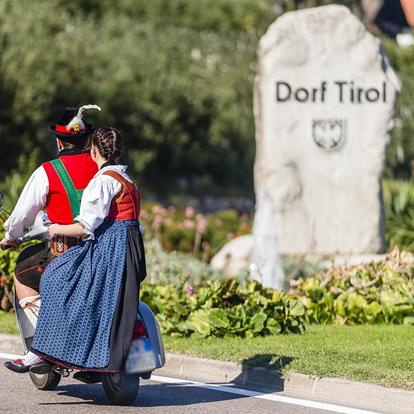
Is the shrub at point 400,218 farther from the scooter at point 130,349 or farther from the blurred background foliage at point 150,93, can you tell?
the blurred background foliage at point 150,93

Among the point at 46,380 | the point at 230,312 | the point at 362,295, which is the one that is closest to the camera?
the point at 46,380

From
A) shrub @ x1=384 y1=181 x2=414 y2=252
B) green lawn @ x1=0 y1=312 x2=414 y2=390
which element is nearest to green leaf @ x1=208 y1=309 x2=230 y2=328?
green lawn @ x1=0 y1=312 x2=414 y2=390

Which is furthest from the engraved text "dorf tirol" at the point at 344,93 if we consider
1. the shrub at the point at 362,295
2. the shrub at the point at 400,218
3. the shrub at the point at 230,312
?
the shrub at the point at 230,312

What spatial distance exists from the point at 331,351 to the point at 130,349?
7.17 feet

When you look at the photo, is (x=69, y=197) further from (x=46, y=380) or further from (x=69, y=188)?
(x=46, y=380)

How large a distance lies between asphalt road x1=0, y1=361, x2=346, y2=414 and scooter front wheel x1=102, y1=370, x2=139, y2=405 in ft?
0.20

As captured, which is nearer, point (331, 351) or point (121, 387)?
point (121, 387)

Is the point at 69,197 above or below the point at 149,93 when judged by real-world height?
below

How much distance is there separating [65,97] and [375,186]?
597 inches

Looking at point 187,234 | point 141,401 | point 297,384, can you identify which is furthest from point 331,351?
point 187,234

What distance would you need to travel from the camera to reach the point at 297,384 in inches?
340

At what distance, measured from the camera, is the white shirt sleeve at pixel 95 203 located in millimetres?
7707

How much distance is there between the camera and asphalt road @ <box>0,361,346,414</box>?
7.85 meters

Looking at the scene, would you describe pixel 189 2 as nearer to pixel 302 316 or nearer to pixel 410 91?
pixel 410 91
